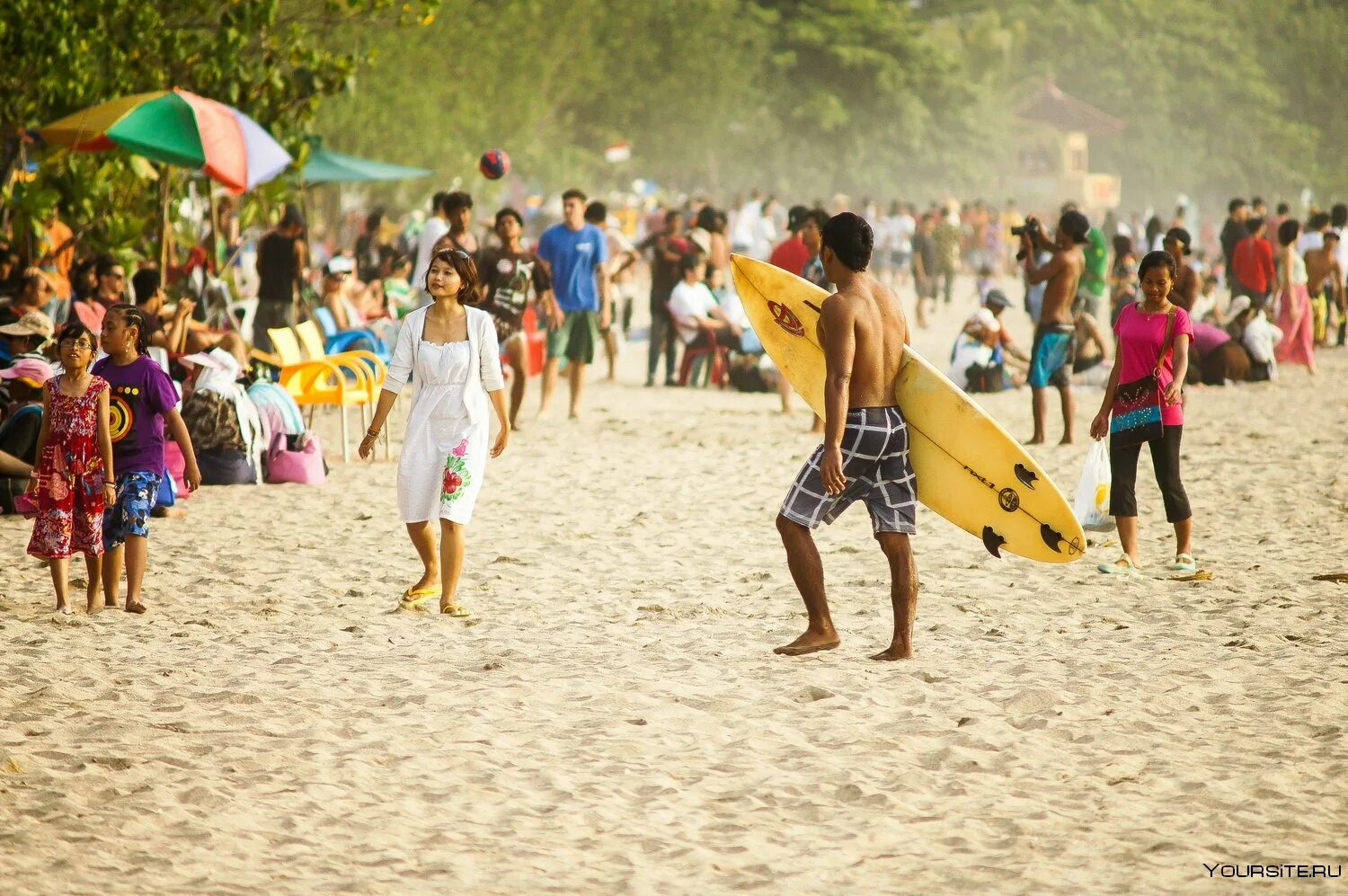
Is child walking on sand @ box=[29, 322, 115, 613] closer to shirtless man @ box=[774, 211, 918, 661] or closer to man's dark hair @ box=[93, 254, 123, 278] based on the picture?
shirtless man @ box=[774, 211, 918, 661]

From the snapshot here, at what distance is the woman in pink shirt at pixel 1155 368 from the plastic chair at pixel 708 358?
877 cm

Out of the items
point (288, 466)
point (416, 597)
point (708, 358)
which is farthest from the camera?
point (708, 358)

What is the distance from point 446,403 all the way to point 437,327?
33 centimetres

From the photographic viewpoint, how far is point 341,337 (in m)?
13.0

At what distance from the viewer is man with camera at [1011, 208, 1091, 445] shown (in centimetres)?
1105

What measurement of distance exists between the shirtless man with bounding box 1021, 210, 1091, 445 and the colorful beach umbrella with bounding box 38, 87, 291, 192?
5422 mm

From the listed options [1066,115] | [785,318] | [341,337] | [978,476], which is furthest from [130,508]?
[1066,115]

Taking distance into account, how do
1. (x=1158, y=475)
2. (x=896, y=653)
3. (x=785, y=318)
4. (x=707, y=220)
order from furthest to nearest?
1. (x=707, y=220)
2. (x=1158, y=475)
3. (x=785, y=318)
4. (x=896, y=653)

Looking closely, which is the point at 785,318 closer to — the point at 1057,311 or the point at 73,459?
the point at 73,459

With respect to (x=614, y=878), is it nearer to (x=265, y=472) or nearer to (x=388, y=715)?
(x=388, y=715)

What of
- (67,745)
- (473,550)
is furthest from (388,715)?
(473,550)

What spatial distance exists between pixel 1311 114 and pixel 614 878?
93.5m

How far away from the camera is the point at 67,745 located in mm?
5254

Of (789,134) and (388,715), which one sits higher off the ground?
(789,134)
